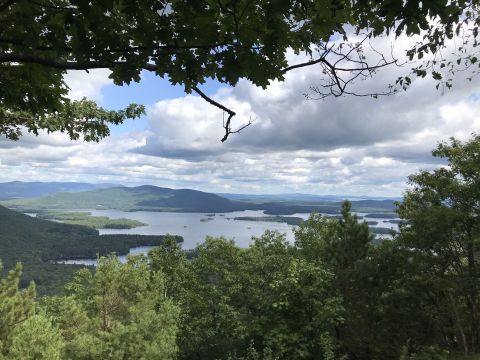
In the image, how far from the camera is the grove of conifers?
20.4 m

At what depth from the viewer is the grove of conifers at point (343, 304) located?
20359 mm

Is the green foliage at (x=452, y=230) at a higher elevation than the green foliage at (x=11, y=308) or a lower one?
higher

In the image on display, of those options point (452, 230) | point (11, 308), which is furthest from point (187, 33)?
point (452, 230)

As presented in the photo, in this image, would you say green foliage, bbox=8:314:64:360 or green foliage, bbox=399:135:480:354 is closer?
green foliage, bbox=8:314:64:360

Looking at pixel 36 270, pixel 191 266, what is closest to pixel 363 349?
pixel 191 266

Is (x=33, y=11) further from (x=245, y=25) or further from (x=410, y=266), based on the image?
(x=410, y=266)

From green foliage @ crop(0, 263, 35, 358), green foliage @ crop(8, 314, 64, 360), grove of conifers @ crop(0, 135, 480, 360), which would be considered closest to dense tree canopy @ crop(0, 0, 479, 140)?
grove of conifers @ crop(0, 135, 480, 360)

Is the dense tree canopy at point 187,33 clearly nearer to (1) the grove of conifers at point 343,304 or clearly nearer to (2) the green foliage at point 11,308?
(1) the grove of conifers at point 343,304

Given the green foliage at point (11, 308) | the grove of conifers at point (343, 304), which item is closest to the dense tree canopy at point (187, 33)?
the grove of conifers at point (343, 304)

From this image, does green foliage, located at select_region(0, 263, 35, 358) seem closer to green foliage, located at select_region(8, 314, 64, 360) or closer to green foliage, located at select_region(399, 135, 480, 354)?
green foliage, located at select_region(8, 314, 64, 360)

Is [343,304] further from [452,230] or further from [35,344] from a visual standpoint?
[35,344]

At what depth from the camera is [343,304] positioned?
25.2 metres

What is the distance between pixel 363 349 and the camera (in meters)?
23.6

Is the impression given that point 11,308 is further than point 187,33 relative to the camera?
Yes
